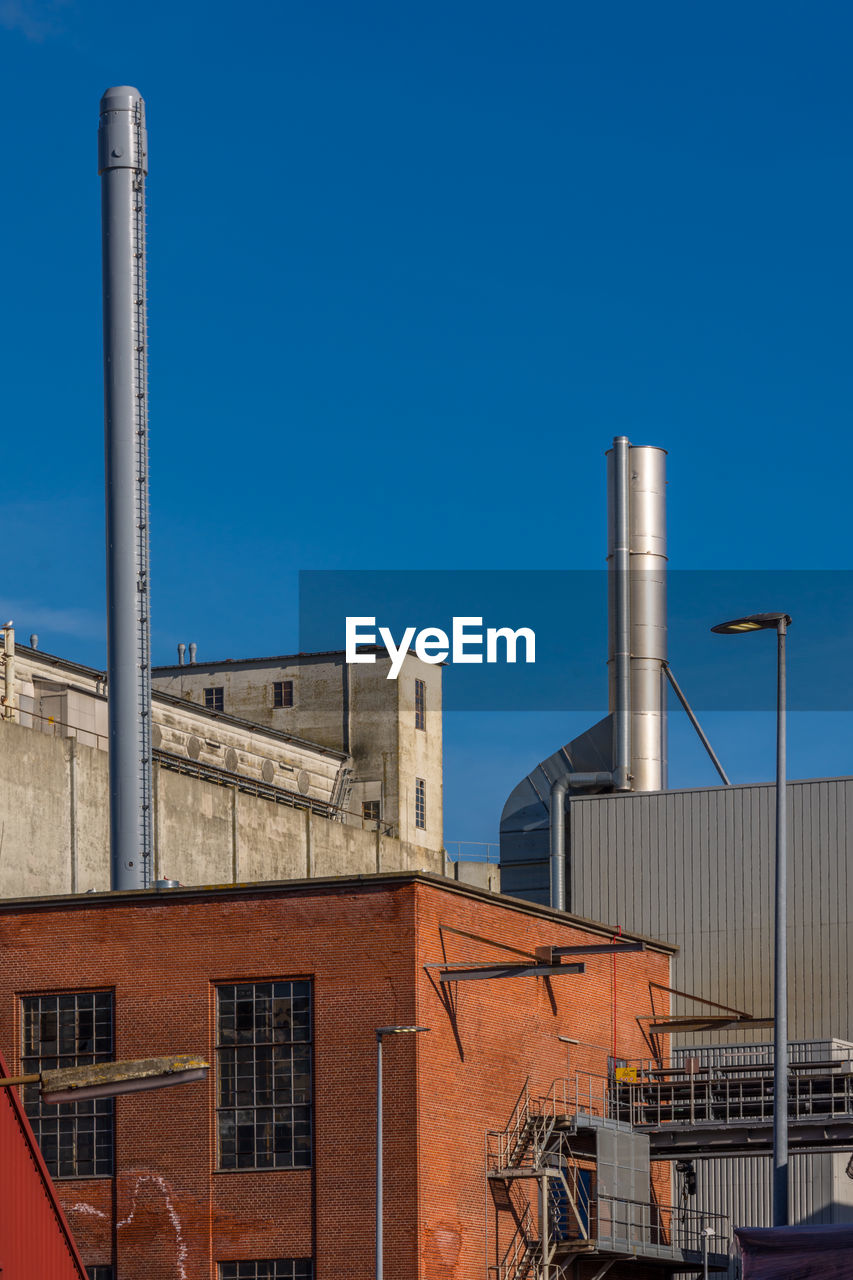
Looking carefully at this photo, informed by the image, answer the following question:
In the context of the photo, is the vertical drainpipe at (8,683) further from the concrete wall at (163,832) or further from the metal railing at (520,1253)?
the metal railing at (520,1253)

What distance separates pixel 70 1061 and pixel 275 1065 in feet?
13.6

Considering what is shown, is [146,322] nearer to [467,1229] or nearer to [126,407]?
[126,407]

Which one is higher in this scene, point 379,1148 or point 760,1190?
point 379,1148

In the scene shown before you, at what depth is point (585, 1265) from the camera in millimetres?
38781

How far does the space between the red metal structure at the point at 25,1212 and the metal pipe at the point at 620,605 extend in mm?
32775

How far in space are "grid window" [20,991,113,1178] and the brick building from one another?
0.04 meters

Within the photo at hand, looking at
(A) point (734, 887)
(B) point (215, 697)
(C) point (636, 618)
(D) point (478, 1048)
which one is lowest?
(D) point (478, 1048)

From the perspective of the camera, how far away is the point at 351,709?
260 ft

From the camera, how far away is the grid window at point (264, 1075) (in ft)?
121

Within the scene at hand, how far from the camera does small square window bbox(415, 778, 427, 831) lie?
263 feet

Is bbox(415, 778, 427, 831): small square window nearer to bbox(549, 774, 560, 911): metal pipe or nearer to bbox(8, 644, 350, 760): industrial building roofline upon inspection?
bbox(8, 644, 350, 760): industrial building roofline

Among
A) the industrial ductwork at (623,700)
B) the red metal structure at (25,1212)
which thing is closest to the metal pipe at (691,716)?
the industrial ductwork at (623,700)

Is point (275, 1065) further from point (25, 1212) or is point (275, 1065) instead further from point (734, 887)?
point (25, 1212)

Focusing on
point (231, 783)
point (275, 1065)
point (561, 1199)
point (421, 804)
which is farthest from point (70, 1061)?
point (421, 804)
